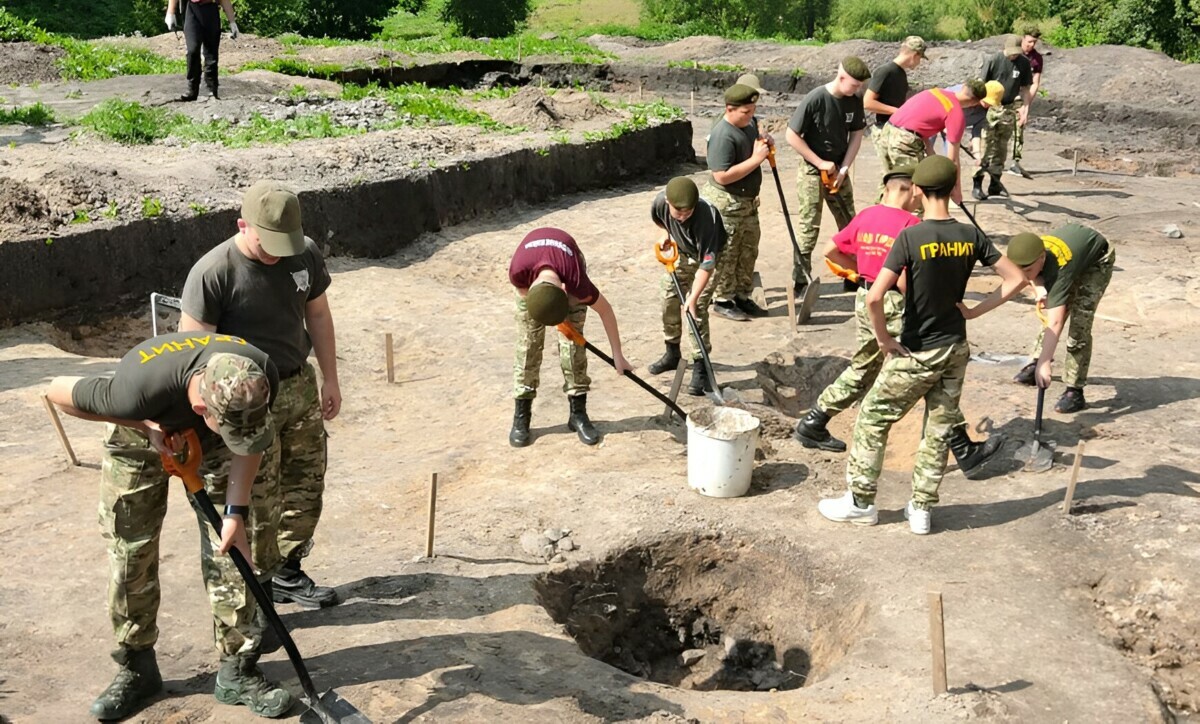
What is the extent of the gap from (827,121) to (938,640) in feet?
17.6

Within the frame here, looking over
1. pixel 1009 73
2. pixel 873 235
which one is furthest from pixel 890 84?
pixel 873 235

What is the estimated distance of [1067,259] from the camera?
7031 mm

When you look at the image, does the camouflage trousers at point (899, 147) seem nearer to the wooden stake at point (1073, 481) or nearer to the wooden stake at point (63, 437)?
the wooden stake at point (1073, 481)

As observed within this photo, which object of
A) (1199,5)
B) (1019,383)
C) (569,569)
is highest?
(1199,5)

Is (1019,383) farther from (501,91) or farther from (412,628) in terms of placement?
(501,91)

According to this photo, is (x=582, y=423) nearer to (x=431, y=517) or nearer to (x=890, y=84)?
(x=431, y=517)

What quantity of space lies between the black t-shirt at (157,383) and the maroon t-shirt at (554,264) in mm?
2637

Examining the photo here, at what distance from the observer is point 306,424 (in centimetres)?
504

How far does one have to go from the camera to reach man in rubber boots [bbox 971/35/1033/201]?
41.7 ft

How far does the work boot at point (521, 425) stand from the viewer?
7.18 metres

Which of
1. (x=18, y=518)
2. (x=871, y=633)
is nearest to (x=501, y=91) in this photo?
(x=18, y=518)

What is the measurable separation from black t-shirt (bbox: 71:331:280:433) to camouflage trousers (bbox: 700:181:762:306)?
495 centimetres

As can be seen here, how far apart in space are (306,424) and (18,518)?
2.08 meters

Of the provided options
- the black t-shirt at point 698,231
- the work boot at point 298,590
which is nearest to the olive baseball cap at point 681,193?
the black t-shirt at point 698,231
